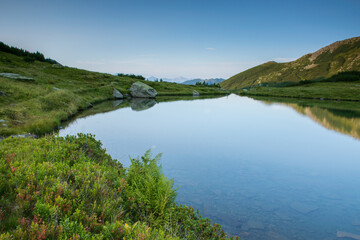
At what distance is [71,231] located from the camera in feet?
12.3

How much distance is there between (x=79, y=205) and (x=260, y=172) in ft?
35.2

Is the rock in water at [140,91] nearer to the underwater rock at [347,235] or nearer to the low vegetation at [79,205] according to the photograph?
the low vegetation at [79,205]

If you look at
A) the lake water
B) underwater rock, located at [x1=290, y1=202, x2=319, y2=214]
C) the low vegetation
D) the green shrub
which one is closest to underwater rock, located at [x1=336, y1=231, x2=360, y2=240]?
the lake water

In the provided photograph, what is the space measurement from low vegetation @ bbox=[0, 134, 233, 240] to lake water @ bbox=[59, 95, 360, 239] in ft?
7.26

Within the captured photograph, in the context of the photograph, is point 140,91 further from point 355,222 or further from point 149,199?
point 355,222

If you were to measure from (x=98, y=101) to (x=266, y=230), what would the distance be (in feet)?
153

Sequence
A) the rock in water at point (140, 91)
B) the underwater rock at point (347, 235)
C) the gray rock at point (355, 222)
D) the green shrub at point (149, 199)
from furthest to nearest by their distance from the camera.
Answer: the rock in water at point (140, 91), the gray rock at point (355, 222), the underwater rock at point (347, 235), the green shrub at point (149, 199)

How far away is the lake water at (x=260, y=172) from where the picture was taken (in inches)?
305

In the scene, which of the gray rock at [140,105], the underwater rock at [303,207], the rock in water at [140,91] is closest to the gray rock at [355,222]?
the underwater rock at [303,207]

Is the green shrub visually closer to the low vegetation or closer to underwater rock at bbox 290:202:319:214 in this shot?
the low vegetation

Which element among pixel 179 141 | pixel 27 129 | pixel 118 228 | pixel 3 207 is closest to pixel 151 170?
pixel 118 228

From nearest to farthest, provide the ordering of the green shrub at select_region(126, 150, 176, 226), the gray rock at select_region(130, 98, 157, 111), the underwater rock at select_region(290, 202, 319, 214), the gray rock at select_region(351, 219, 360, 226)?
the green shrub at select_region(126, 150, 176, 226)
the gray rock at select_region(351, 219, 360, 226)
the underwater rock at select_region(290, 202, 319, 214)
the gray rock at select_region(130, 98, 157, 111)

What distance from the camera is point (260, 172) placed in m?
12.3

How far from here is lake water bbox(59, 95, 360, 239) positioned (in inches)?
305
